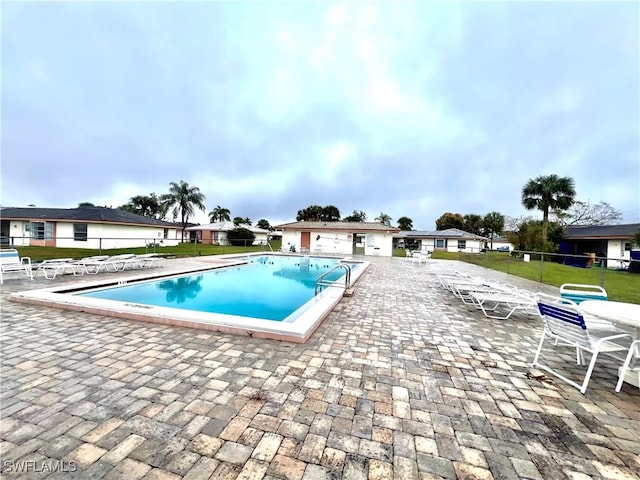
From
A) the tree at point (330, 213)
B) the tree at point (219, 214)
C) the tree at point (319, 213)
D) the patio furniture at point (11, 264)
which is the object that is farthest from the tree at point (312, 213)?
the patio furniture at point (11, 264)

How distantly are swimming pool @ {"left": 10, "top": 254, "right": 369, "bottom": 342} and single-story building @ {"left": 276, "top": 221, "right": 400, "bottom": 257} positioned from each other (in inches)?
477

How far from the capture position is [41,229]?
72.9 ft

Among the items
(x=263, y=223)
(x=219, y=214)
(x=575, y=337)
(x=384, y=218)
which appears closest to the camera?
(x=575, y=337)

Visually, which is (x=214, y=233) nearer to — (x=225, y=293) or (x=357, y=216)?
(x=225, y=293)

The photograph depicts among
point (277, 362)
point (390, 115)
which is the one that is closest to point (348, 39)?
point (390, 115)

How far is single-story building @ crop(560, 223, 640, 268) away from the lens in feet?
72.8

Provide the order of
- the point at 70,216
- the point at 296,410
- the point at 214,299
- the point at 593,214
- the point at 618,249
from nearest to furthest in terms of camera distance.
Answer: the point at 296,410, the point at 214,299, the point at 70,216, the point at 618,249, the point at 593,214

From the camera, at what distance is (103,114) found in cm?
1416

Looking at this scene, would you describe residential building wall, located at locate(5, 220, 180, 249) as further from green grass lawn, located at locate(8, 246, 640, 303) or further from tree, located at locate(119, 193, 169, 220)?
tree, located at locate(119, 193, 169, 220)

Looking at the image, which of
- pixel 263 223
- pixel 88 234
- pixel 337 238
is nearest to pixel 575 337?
pixel 337 238

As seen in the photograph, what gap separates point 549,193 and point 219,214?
46491mm

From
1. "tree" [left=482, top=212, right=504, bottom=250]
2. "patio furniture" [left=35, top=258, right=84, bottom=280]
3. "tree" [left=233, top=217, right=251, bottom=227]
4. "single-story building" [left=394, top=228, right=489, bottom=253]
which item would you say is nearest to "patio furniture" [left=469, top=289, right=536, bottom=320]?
"patio furniture" [left=35, top=258, right=84, bottom=280]

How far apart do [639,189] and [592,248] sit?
31.5 feet

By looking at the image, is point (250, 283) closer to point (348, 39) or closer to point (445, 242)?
point (348, 39)
